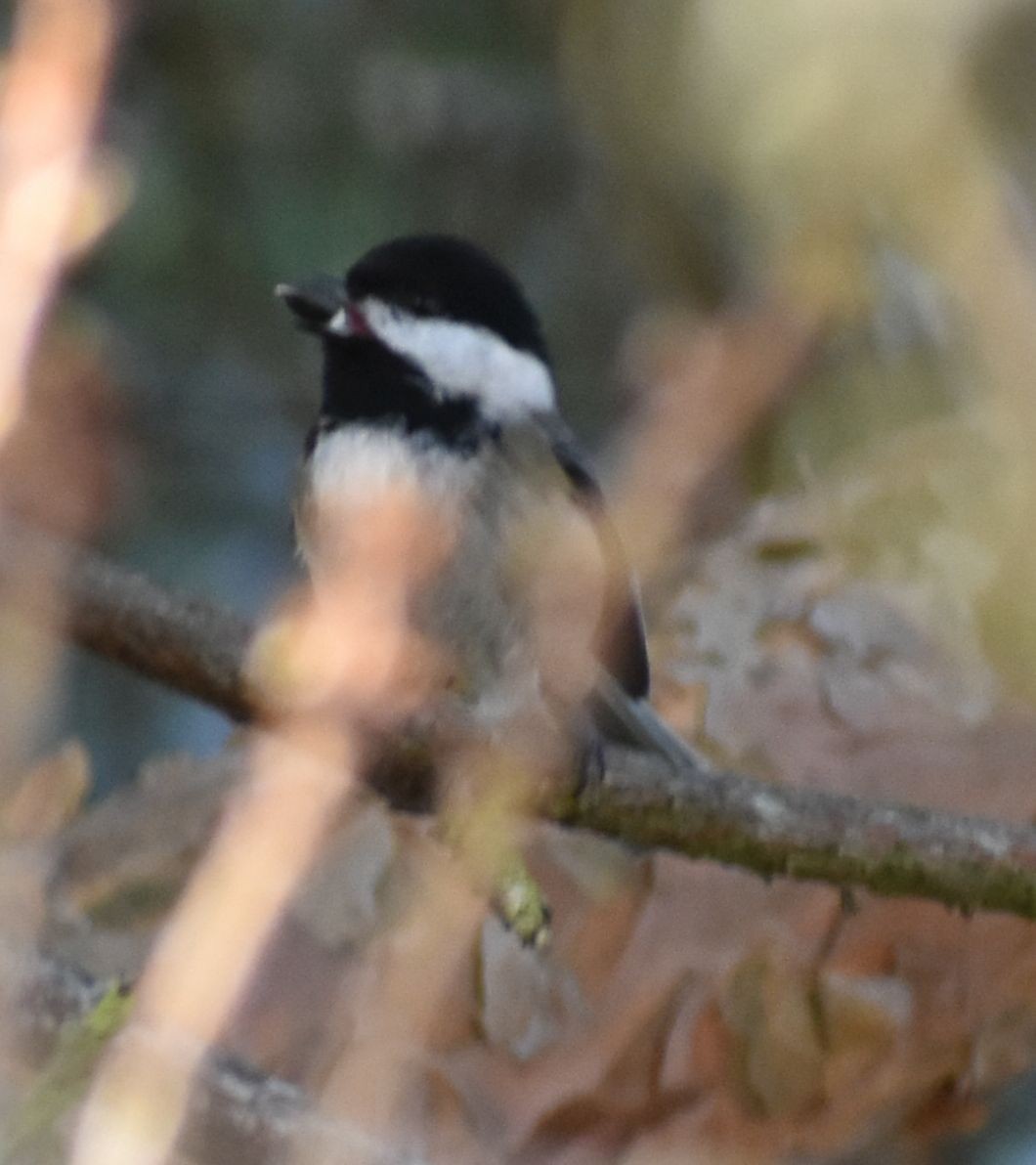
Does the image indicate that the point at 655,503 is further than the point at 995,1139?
Yes

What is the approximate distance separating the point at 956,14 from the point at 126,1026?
989mm

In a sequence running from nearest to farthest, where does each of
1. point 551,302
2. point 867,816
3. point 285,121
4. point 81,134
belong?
point 867,816 → point 81,134 → point 285,121 → point 551,302

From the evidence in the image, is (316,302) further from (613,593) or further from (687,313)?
(687,313)

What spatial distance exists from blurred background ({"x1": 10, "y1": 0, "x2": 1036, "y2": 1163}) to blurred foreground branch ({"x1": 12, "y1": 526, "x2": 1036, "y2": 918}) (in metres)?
0.27

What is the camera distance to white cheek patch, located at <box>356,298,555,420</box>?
3.68ft

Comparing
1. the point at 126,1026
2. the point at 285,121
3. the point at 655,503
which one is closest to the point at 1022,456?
the point at 655,503

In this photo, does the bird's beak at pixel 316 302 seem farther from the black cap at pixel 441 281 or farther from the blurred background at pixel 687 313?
the blurred background at pixel 687 313

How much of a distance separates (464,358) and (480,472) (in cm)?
11

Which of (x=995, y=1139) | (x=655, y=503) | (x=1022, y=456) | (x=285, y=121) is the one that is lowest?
(x=995, y=1139)

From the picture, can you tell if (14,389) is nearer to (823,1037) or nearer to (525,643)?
(525,643)

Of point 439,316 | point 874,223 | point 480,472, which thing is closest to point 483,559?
point 480,472

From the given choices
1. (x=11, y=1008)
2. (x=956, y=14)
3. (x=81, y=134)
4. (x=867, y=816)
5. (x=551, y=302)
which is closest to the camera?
(x=11, y=1008)

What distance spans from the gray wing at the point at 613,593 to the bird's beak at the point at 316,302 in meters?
0.17

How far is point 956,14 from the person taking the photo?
1.29 metres
